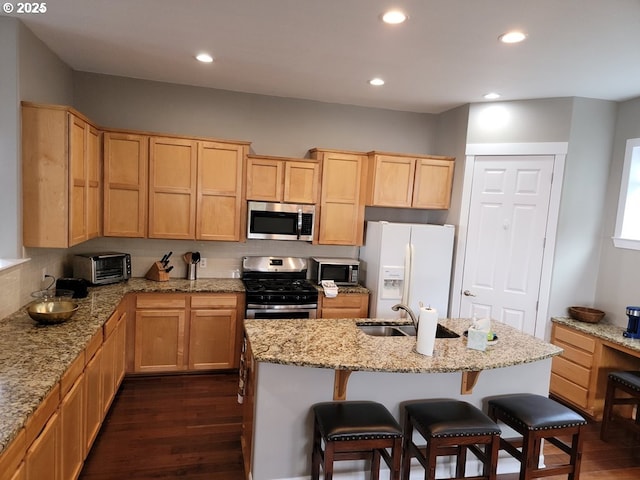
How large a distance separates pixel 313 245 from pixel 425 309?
8.14 feet

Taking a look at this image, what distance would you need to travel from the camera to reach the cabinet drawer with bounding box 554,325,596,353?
3.61 m

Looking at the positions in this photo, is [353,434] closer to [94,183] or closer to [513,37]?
[513,37]

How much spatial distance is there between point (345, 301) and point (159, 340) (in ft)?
6.11

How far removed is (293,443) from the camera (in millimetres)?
2422

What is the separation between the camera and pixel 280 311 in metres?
4.04

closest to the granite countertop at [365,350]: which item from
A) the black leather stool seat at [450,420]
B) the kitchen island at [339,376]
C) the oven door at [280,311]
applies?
the kitchen island at [339,376]

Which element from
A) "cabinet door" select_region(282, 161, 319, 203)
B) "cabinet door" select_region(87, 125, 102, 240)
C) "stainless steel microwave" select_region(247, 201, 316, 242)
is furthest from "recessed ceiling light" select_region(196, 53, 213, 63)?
"stainless steel microwave" select_region(247, 201, 316, 242)

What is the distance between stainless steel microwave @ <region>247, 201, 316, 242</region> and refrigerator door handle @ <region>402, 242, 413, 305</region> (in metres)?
1.02

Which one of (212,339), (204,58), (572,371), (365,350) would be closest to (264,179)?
(204,58)

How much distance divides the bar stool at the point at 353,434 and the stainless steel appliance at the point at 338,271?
216 centimetres

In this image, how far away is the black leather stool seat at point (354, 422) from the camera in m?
Answer: 2.11

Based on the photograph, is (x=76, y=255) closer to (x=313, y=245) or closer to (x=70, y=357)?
(x=70, y=357)

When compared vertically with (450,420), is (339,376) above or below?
above

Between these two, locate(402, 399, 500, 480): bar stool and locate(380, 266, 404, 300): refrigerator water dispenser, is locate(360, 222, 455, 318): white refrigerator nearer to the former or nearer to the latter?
locate(380, 266, 404, 300): refrigerator water dispenser
